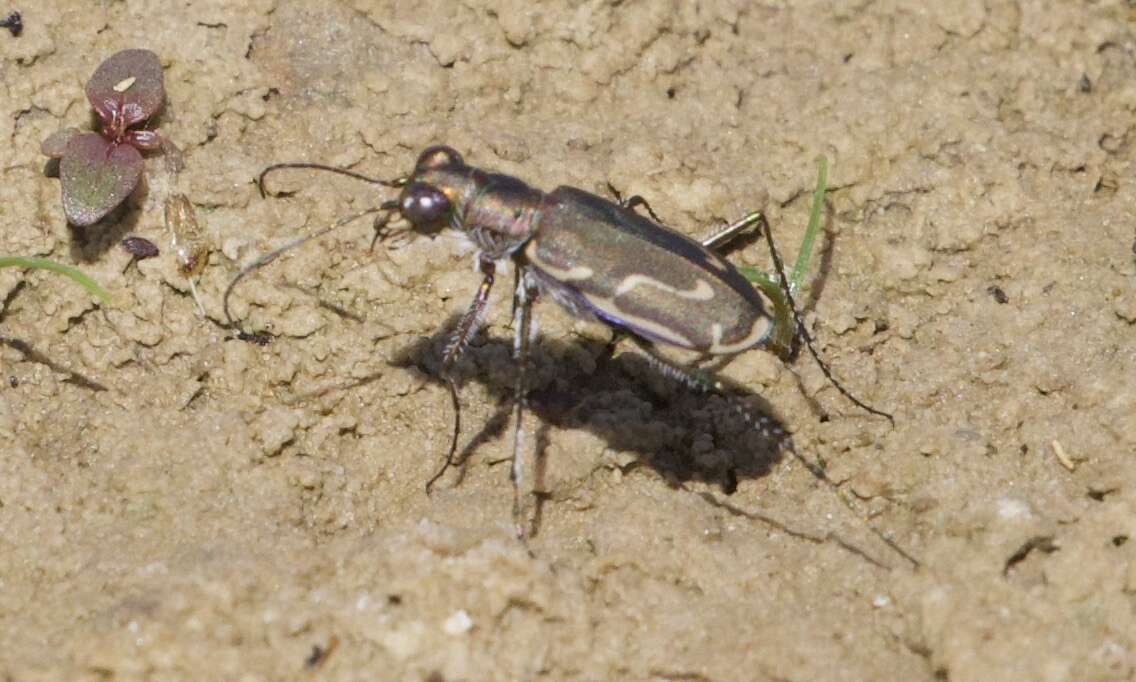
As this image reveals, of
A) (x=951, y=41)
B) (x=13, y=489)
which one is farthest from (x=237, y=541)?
(x=951, y=41)

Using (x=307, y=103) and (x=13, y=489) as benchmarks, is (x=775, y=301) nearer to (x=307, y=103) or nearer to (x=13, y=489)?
(x=307, y=103)

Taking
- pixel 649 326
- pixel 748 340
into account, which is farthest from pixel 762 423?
pixel 649 326

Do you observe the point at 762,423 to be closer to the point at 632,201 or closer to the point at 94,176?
the point at 632,201

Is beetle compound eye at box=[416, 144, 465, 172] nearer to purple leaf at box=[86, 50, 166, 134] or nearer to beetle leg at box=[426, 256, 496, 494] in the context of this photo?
beetle leg at box=[426, 256, 496, 494]

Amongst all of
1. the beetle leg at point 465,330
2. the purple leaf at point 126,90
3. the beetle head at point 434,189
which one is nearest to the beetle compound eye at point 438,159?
the beetle head at point 434,189

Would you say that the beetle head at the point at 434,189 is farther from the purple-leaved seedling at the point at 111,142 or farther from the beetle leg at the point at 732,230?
the purple-leaved seedling at the point at 111,142

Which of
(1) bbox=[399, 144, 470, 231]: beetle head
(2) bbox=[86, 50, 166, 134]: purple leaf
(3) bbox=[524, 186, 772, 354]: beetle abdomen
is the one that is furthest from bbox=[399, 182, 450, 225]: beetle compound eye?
(2) bbox=[86, 50, 166, 134]: purple leaf

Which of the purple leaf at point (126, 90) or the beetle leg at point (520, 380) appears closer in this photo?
the beetle leg at point (520, 380)
